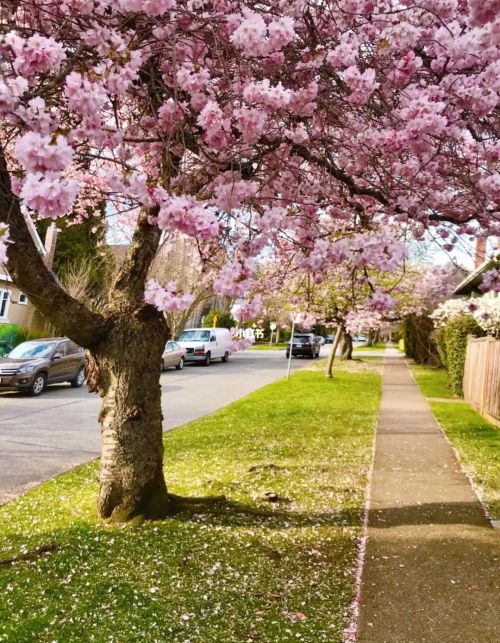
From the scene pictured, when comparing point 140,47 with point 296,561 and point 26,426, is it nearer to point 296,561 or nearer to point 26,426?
point 296,561

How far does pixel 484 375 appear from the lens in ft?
41.2

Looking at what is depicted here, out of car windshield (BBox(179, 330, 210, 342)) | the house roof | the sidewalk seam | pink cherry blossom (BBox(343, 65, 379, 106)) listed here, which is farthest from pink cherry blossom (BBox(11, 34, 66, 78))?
car windshield (BBox(179, 330, 210, 342))

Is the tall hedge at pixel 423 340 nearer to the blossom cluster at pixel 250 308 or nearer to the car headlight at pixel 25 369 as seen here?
the car headlight at pixel 25 369

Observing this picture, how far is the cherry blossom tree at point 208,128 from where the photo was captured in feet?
9.52

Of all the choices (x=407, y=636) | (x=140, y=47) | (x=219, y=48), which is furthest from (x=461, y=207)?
(x=407, y=636)

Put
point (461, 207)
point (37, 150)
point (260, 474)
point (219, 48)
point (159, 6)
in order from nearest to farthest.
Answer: point (37, 150), point (159, 6), point (219, 48), point (461, 207), point (260, 474)

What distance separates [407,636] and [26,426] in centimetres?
813

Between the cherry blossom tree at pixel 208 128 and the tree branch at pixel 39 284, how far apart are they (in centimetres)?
2

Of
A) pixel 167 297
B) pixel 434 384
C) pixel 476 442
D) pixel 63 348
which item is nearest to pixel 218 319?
pixel 434 384

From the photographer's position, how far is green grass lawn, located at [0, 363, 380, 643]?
3.36 m

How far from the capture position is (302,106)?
374 cm

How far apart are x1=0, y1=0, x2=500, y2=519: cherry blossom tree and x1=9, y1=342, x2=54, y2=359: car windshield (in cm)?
1077

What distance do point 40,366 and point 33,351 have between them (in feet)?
3.62

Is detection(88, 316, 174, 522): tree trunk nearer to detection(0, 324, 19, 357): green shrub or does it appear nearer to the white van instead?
detection(0, 324, 19, 357): green shrub
